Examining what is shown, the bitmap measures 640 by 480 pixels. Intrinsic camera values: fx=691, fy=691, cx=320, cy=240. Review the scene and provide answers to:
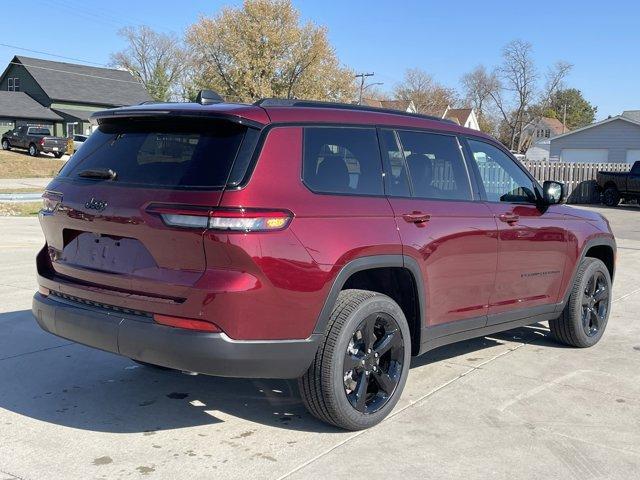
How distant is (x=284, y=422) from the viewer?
4.22 meters

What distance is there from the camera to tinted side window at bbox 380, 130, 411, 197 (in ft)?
14.1

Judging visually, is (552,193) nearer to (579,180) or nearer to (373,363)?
(373,363)

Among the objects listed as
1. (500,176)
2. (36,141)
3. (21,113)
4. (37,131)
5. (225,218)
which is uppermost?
(21,113)

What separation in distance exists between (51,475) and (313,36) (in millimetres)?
51453

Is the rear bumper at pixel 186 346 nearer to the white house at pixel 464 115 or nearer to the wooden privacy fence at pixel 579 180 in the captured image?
the wooden privacy fence at pixel 579 180

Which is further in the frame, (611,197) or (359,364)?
(611,197)

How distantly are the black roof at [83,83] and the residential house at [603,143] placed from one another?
34.1 metres

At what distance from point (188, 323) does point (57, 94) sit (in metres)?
57.0

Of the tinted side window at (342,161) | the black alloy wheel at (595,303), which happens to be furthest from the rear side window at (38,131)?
the tinted side window at (342,161)

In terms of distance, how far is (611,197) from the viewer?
1046 inches

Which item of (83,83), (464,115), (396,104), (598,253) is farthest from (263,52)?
(598,253)

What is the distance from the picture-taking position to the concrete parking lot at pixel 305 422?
11.9 ft

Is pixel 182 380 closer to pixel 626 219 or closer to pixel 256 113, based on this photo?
pixel 256 113

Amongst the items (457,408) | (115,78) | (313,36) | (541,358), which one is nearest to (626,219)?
(541,358)
